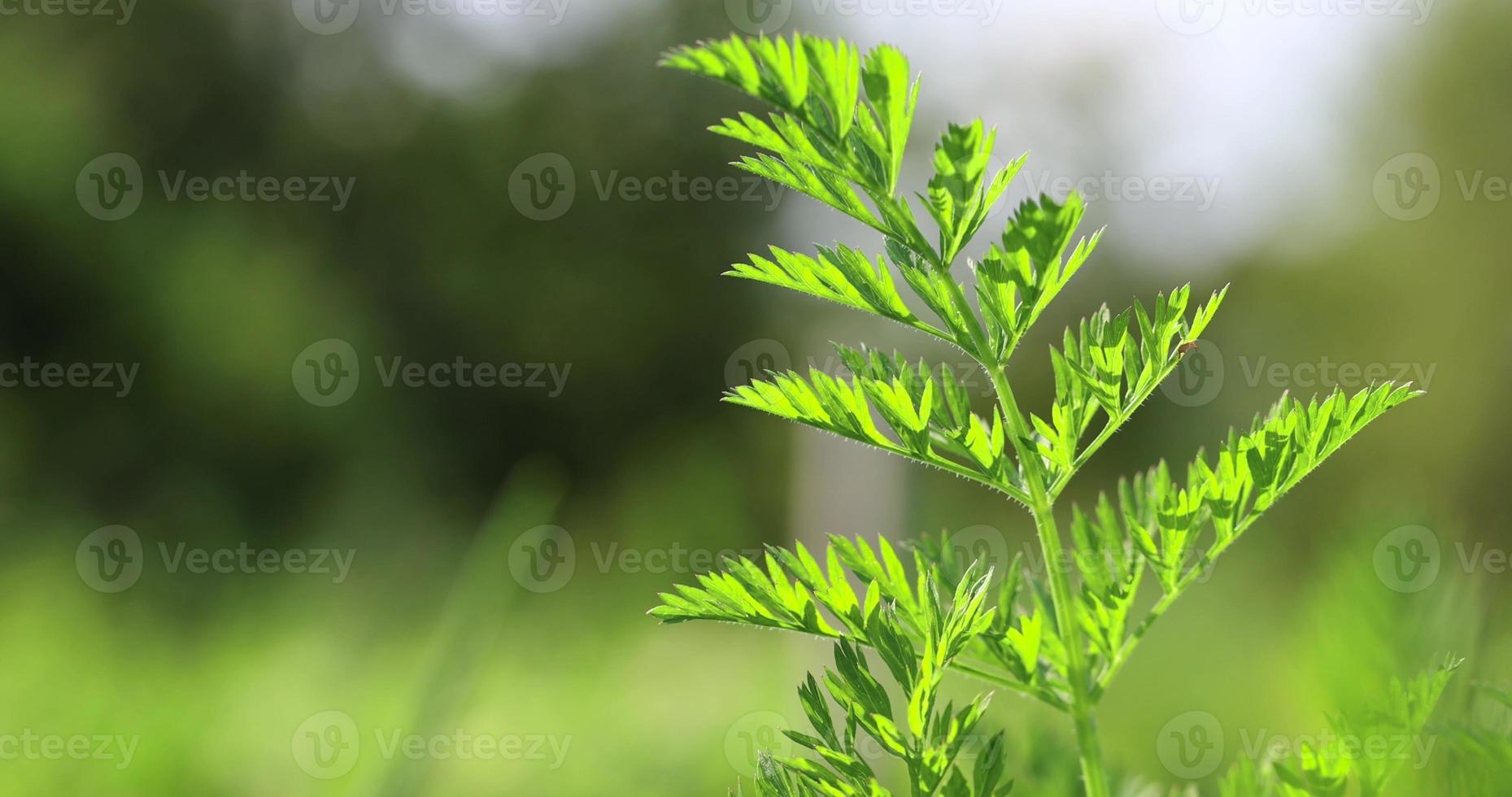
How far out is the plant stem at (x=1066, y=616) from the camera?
0.12 m

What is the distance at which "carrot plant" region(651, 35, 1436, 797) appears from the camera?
128 millimetres

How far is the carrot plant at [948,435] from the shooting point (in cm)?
13

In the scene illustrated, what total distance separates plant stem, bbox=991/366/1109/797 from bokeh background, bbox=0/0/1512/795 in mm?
18

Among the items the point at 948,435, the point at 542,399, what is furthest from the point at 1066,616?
the point at 542,399

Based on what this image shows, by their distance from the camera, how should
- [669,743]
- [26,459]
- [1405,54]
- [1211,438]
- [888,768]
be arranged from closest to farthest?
[888,768]
[669,743]
[26,459]
[1405,54]
[1211,438]

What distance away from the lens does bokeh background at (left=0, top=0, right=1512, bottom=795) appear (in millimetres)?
837

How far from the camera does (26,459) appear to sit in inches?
139

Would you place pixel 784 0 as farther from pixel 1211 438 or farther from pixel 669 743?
pixel 669 743

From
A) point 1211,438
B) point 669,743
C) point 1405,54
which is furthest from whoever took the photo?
point 1211,438

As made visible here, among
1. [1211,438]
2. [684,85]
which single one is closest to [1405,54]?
[1211,438]

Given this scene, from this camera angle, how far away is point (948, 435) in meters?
0.17

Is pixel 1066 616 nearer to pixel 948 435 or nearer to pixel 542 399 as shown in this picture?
pixel 948 435

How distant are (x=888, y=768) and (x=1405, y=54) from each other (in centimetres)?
481

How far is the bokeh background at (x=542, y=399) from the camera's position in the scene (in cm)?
84
